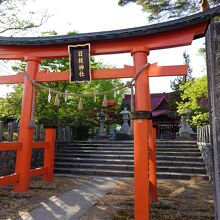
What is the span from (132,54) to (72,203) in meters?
4.03

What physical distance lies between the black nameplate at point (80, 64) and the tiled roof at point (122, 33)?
9.6 inches

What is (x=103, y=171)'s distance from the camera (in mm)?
10938

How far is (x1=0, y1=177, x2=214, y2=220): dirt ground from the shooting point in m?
5.18

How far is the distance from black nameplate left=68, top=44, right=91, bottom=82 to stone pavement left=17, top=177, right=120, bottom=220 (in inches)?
122

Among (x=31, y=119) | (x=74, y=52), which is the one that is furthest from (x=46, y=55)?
(x=31, y=119)

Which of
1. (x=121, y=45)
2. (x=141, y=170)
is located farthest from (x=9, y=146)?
(x=121, y=45)

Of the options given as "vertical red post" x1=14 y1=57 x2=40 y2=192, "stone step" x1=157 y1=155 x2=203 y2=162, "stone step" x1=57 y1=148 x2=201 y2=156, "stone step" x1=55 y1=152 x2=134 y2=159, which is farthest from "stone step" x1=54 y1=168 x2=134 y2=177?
"vertical red post" x1=14 y1=57 x2=40 y2=192

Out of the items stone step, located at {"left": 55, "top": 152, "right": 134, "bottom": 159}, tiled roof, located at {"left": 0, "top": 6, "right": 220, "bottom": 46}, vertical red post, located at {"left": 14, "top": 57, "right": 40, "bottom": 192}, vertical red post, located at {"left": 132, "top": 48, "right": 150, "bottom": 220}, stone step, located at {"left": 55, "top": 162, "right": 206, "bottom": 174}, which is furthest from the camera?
stone step, located at {"left": 55, "top": 152, "right": 134, "bottom": 159}

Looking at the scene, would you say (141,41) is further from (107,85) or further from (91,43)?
(107,85)

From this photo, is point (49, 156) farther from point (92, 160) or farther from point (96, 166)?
point (92, 160)

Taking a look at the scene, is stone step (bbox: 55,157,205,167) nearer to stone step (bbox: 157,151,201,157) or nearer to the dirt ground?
stone step (bbox: 157,151,201,157)

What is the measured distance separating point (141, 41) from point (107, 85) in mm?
19397

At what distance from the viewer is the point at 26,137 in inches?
297

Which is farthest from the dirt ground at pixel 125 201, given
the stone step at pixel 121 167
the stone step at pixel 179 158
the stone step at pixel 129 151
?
the stone step at pixel 129 151
